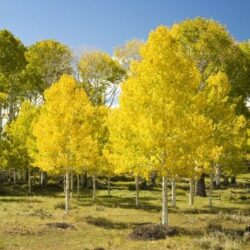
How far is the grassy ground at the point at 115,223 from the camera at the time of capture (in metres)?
20.4

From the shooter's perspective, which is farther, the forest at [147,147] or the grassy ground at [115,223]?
the forest at [147,147]

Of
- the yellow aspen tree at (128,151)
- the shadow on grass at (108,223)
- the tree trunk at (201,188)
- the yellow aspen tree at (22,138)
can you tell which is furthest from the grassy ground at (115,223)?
the yellow aspen tree at (22,138)

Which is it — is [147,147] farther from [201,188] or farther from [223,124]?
[201,188]

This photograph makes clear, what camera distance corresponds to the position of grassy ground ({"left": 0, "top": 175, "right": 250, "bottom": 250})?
2039 cm

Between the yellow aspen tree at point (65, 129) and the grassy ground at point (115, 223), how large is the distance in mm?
3543

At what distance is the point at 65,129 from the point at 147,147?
26.3 feet

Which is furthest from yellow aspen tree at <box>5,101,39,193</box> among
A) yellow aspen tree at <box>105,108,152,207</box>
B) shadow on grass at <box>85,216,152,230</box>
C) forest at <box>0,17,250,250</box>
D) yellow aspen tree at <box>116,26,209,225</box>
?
yellow aspen tree at <box>116,26,209,225</box>

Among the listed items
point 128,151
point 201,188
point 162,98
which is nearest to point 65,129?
point 128,151

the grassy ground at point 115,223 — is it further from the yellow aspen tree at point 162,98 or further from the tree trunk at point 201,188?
the yellow aspen tree at point 162,98

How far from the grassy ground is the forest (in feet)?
0.23

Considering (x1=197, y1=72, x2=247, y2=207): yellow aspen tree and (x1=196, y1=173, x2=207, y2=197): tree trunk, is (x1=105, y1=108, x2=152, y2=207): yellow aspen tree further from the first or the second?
(x1=196, y1=173, x2=207, y2=197): tree trunk

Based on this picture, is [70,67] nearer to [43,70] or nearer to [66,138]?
[43,70]

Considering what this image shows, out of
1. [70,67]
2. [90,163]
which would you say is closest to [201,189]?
[90,163]

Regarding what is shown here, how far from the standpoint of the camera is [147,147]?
77.4 ft
